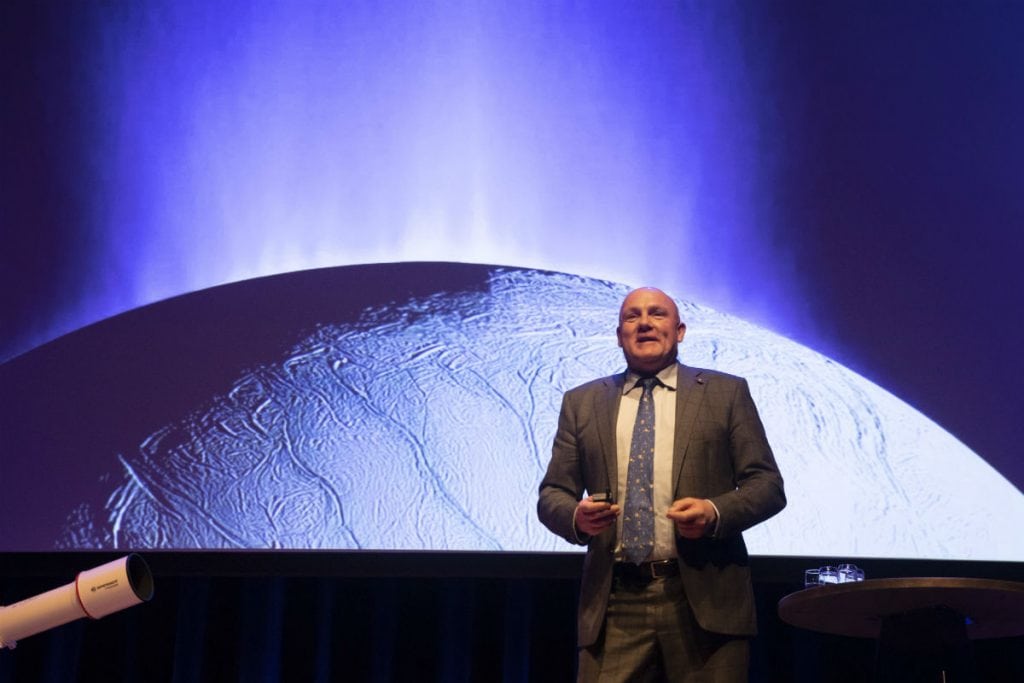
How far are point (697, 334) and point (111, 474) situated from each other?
1848mm

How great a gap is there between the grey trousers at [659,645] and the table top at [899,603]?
0.19 m

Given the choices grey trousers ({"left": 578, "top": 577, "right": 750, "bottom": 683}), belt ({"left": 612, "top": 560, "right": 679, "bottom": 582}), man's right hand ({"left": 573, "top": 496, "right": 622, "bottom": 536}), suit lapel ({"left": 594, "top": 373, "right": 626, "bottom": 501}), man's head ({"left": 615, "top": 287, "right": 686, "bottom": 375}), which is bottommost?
grey trousers ({"left": 578, "top": 577, "right": 750, "bottom": 683})

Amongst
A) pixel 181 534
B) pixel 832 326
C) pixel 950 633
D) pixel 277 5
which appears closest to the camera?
pixel 950 633

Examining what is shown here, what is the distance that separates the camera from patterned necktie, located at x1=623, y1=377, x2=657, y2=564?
2.14 metres

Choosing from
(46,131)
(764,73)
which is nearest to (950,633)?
(764,73)

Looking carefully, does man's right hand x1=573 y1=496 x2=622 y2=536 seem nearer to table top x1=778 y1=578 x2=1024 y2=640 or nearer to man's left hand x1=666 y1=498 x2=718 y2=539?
man's left hand x1=666 y1=498 x2=718 y2=539

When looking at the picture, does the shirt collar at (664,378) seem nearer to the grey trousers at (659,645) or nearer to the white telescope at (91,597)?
the grey trousers at (659,645)

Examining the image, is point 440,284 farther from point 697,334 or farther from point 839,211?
point 839,211

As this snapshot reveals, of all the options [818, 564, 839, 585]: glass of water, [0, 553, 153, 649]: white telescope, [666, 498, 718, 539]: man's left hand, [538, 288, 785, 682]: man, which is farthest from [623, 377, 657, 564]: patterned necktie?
[0, 553, 153, 649]: white telescope

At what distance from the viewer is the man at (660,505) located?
2084 millimetres

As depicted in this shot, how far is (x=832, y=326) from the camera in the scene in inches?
136

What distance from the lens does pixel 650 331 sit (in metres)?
2.34

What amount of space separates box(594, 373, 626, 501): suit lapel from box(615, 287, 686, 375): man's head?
60 millimetres

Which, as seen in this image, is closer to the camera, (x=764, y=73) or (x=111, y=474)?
(x=111, y=474)
